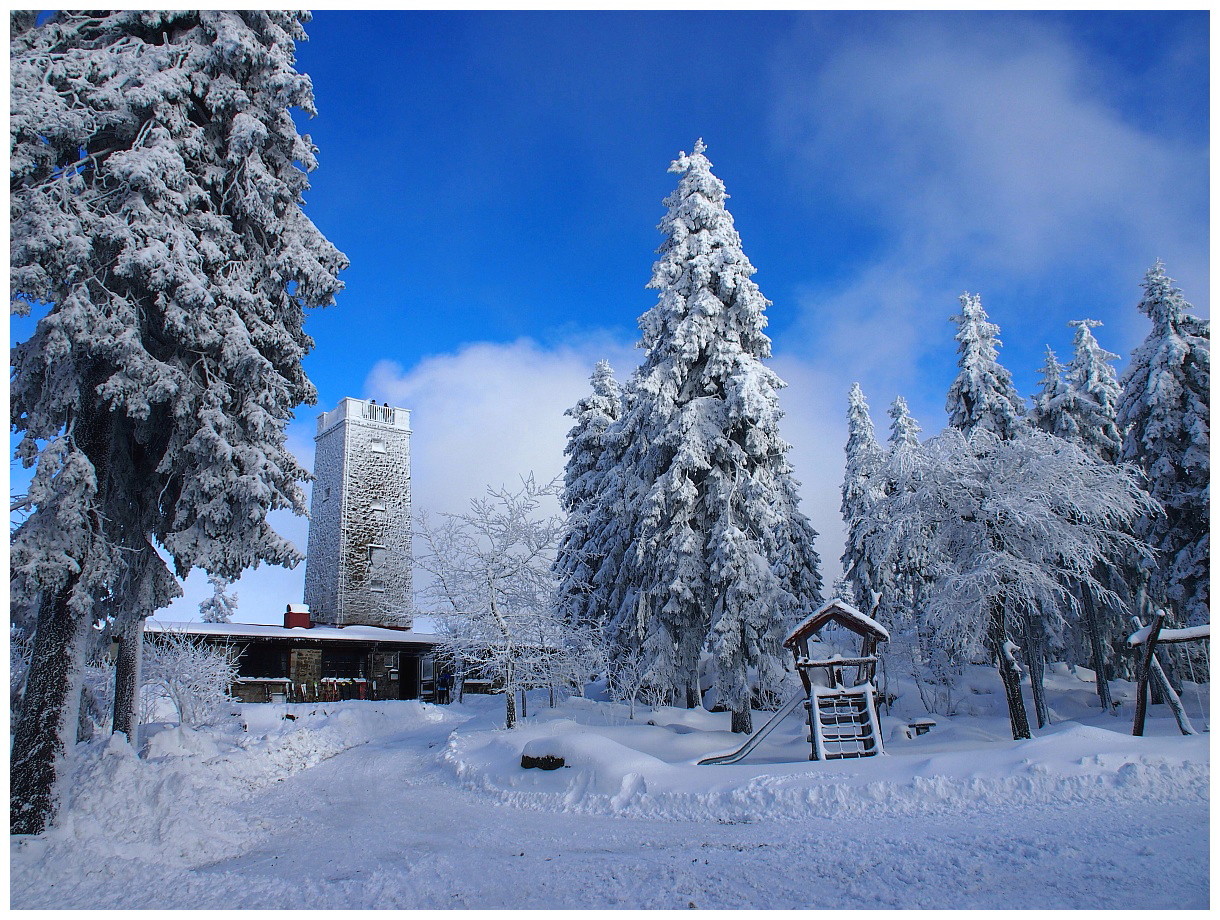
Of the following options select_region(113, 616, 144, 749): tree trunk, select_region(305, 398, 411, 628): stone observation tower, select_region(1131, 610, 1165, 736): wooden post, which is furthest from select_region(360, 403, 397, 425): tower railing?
select_region(1131, 610, 1165, 736): wooden post

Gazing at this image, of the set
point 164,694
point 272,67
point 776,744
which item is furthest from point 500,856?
point 164,694

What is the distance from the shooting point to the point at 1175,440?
58.5ft

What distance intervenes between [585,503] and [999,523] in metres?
12.8

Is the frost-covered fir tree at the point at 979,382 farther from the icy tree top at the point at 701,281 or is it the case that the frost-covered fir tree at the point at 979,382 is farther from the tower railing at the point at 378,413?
the tower railing at the point at 378,413

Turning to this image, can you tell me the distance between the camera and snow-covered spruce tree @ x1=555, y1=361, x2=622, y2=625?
22016 millimetres

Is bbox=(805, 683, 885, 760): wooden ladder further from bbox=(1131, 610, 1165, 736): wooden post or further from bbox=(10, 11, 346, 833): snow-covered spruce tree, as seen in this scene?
bbox=(10, 11, 346, 833): snow-covered spruce tree

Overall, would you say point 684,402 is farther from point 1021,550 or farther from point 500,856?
point 500,856

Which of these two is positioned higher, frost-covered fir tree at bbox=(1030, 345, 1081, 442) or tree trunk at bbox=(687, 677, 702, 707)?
frost-covered fir tree at bbox=(1030, 345, 1081, 442)

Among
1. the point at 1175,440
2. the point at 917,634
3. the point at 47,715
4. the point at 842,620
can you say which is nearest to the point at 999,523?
the point at 842,620

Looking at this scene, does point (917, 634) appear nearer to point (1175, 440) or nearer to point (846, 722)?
point (1175, 440)

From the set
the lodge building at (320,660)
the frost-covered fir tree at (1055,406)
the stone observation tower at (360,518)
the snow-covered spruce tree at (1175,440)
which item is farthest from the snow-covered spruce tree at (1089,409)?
the stone observation tower at (360,518)

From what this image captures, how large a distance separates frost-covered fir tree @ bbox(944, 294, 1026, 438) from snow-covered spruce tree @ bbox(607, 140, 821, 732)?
755 centimetres

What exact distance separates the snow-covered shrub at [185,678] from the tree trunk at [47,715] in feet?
40.3

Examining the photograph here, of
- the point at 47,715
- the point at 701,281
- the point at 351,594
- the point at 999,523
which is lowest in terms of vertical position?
the point at 47,715
